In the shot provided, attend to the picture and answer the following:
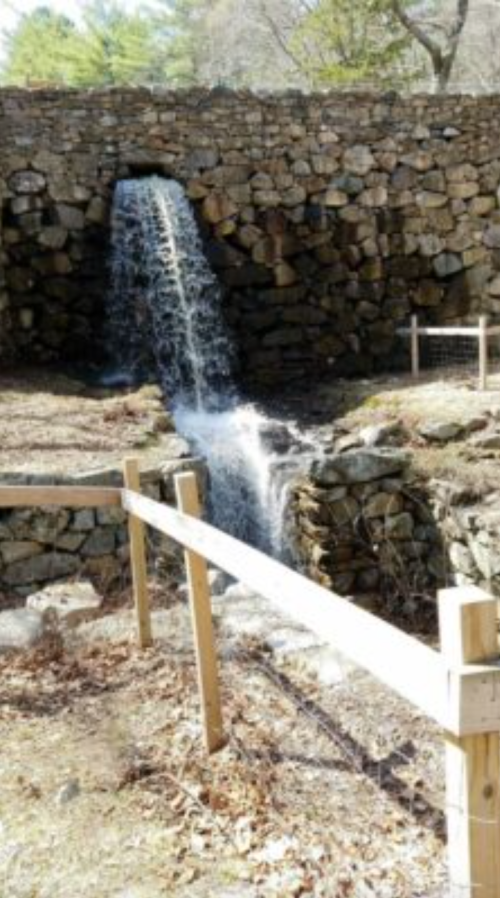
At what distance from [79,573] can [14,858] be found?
11.6 feet

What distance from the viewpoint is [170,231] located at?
1080 cm

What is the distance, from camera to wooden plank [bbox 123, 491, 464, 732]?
158 cm

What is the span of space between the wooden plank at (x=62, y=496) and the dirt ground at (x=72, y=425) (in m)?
2.19

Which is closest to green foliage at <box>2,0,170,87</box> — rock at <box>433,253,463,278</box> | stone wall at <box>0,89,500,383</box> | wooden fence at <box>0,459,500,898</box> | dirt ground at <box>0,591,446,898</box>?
stone wall at <box>0,89,500,383</box>

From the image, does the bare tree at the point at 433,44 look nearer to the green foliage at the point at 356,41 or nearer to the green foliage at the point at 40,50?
the green foliage at the point at 356,41

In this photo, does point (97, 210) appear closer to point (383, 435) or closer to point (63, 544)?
point (383, 435)

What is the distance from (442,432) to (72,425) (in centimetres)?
354

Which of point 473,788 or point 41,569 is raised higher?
point 473,788

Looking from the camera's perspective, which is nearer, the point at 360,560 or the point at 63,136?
the point at 360,560

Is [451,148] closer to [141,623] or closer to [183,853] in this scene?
[141,623]

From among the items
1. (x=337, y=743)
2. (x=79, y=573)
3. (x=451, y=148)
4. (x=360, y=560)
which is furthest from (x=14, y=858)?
(x=451, y=148)

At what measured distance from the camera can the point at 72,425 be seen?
300 inches

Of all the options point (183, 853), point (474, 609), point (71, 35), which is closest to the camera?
point (474, 609)

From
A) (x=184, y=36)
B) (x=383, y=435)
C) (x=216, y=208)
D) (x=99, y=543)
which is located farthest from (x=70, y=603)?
(x=184, y=36)
